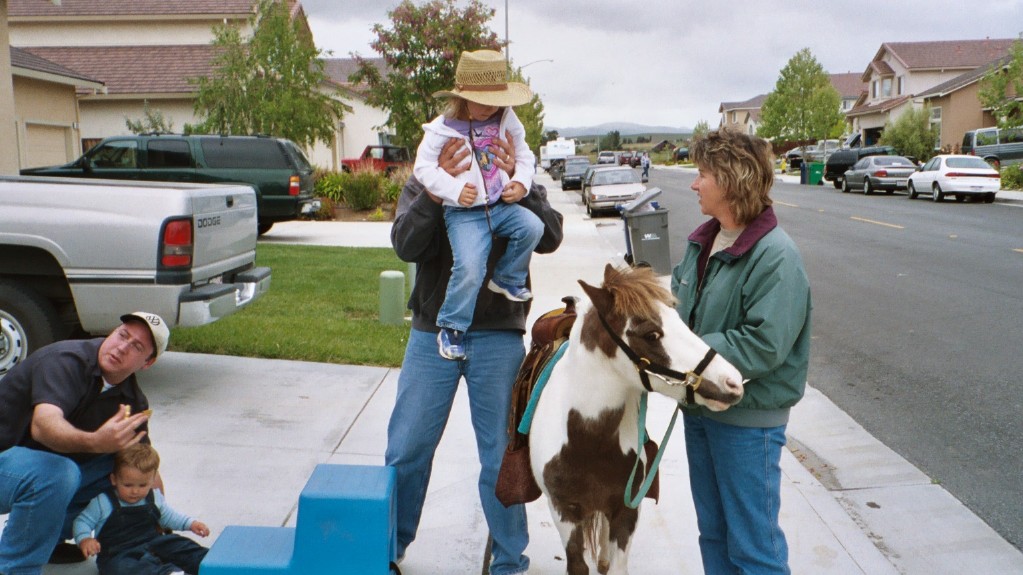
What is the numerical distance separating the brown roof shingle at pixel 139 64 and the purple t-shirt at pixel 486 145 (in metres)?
25.4

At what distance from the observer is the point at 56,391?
342 centimetres

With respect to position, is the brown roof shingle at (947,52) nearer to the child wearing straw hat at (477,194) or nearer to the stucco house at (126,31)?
the stucco house at (126,31)

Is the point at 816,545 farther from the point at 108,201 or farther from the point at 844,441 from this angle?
the point at 108,201

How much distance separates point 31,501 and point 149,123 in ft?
84.0

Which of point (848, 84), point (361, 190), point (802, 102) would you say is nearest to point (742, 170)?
point (361, 190)

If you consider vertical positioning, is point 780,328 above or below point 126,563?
above

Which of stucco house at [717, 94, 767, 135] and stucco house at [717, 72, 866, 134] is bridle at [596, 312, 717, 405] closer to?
stucco house at [717, 72, 866, 134]

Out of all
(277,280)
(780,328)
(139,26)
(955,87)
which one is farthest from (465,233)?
(955,87)

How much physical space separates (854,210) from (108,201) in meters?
23.5

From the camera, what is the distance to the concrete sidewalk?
13.7 feet

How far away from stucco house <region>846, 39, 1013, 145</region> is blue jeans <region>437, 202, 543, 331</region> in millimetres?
57870

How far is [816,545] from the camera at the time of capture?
168 inches

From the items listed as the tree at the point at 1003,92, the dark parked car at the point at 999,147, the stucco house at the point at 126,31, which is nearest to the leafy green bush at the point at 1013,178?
the dark parked car at the point at 999,147

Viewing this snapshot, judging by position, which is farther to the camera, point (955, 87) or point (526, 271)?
point (955, 87)
